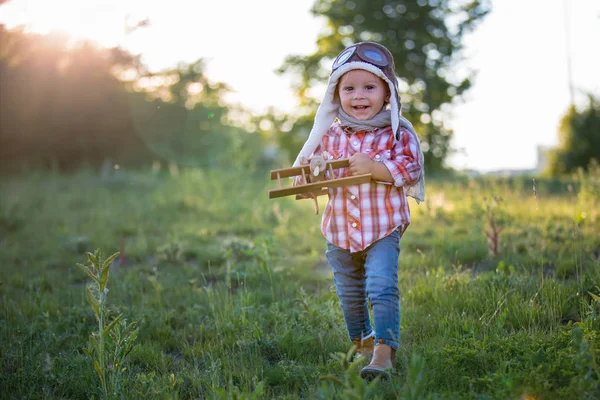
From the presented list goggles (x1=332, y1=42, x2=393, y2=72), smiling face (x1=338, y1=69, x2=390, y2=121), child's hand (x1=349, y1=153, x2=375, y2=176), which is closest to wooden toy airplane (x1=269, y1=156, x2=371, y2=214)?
child's hand (x1=349, y1=153, x2=375, y2=176)

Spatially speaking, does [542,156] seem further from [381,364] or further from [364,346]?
[381,364]

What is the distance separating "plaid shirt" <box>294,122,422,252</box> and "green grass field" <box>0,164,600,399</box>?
0.65 meters

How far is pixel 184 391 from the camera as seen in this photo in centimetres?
273

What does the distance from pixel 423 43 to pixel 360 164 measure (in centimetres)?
2023

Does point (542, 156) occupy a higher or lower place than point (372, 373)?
higher

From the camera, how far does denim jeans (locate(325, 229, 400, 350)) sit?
2.64 meters

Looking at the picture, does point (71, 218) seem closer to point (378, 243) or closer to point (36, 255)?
point (36, 255)

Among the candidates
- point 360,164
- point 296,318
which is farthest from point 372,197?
point 296,318

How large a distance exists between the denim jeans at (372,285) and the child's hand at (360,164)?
0.38 metres

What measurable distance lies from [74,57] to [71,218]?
42.7ft

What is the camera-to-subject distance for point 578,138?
867 inches

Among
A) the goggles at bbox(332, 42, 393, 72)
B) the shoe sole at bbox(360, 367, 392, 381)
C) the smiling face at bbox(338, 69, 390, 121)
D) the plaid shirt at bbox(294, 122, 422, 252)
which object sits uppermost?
Answer: the goggles at bbox(332, 42, 393, 72)

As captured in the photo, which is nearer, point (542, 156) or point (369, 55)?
point (369, 55)

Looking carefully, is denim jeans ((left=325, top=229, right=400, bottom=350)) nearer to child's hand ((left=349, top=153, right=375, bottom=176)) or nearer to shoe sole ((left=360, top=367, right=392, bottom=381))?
shoe sole ((left=360, top=367, right=392, bottom=381))
